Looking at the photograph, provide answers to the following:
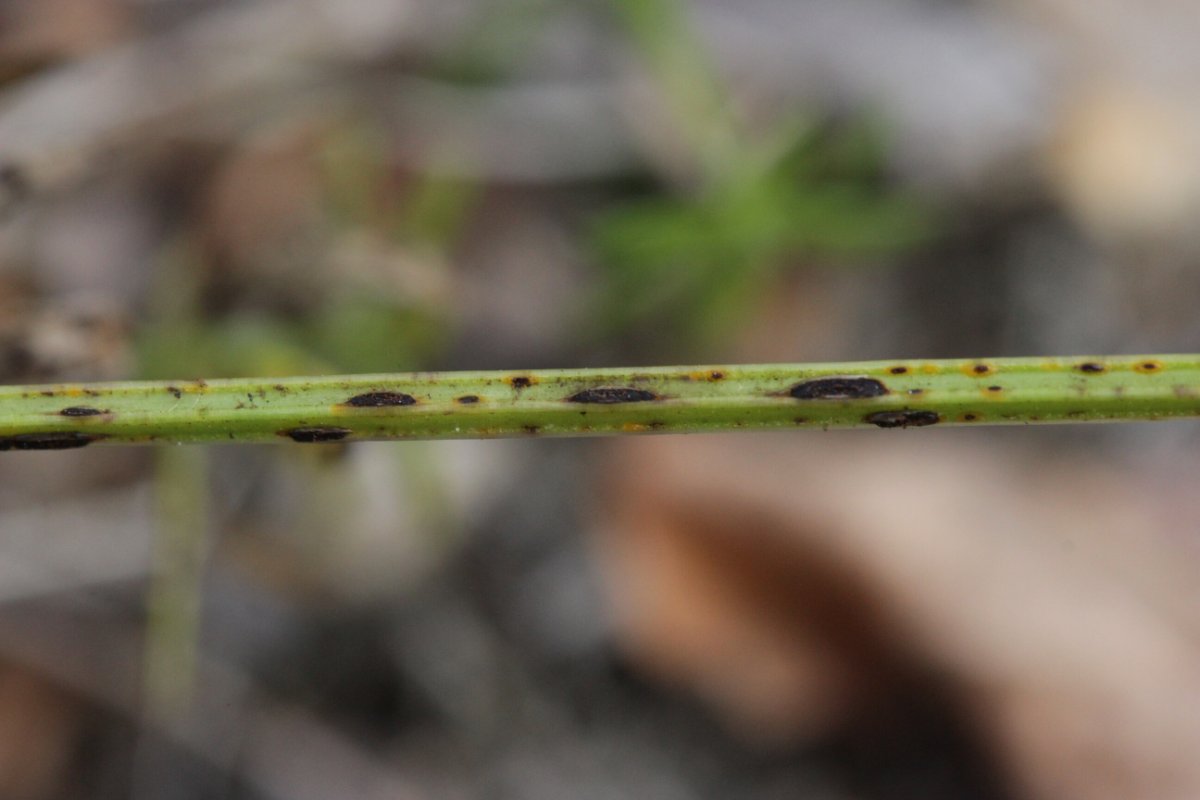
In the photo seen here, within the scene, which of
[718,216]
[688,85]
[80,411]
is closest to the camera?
[80,411]

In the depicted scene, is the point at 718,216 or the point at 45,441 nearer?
the point at 45,441

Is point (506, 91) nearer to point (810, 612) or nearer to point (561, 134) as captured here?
point (561, 134)

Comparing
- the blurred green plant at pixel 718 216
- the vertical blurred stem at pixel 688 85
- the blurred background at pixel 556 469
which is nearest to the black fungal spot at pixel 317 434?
the blurred background at pixel 556 469

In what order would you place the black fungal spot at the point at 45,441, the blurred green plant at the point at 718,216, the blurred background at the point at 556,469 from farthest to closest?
1. the blurred green plant at the point at 718,216
2. the blurred background at the point at 556,469
3. the black fungal spot at the point at 45,441

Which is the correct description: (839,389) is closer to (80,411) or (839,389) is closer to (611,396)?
(611,396)

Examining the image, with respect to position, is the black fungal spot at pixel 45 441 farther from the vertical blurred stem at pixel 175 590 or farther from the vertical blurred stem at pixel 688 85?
the vertical blurred stem at pixel 688 85

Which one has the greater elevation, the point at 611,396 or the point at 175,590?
the point at 175,590

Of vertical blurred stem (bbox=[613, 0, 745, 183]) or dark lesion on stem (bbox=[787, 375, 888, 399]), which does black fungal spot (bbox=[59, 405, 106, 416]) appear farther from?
vertical blurred stem (bbox=[613, 0, 745, 183])

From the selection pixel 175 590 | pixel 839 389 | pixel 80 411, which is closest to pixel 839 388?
pixel 839 389
